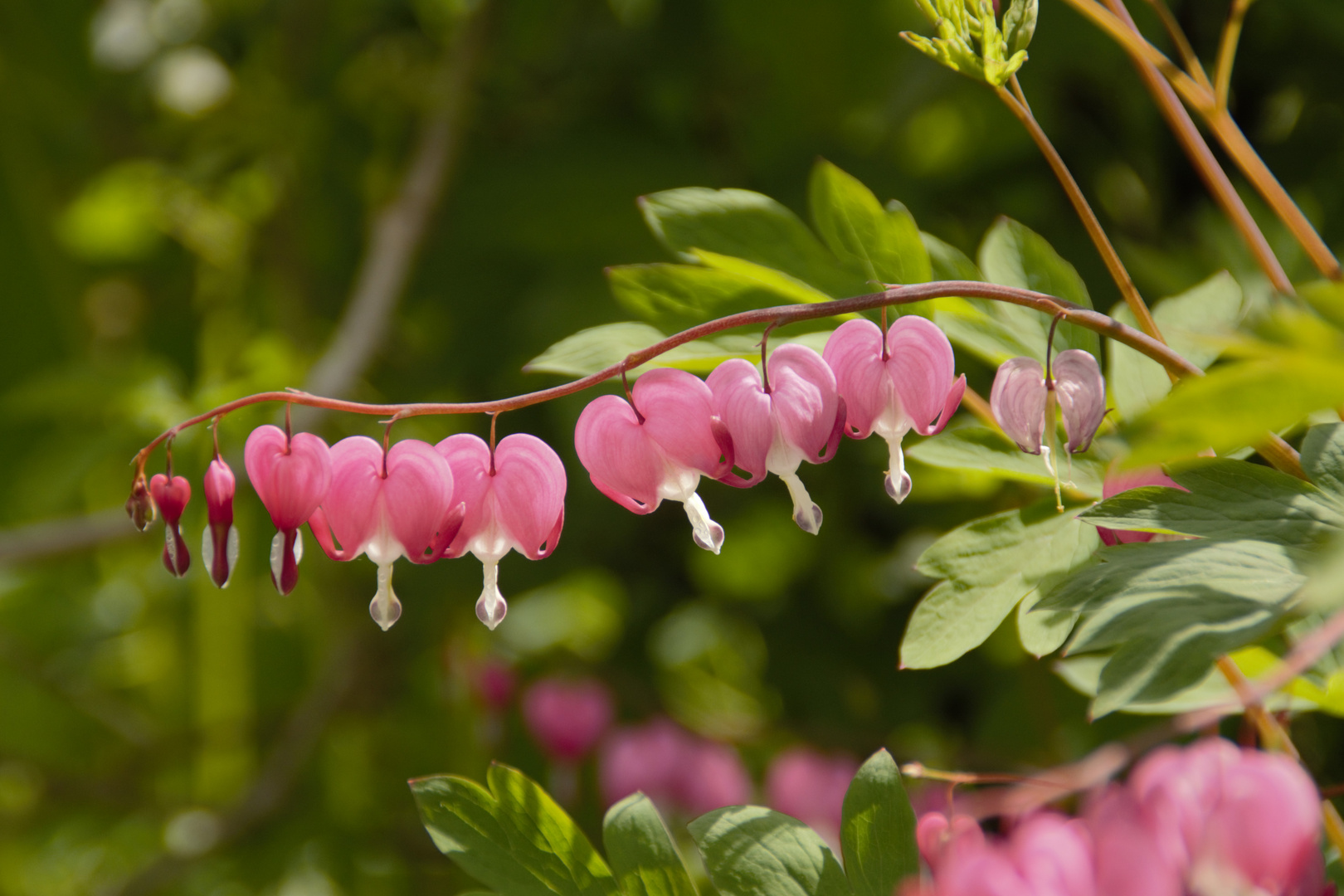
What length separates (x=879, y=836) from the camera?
0.44 m

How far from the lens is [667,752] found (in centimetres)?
124

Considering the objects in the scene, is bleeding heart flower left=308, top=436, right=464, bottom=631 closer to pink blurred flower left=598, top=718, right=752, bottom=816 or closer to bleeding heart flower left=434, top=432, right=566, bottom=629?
bleeding heart flower left=434, top=432, right=566, bottom=629

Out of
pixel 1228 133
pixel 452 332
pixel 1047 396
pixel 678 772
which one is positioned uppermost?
pixel 1228 133

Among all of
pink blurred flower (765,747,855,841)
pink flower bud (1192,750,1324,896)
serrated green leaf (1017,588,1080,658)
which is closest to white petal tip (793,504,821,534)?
serrated green leaf (1017,588,1080,658)

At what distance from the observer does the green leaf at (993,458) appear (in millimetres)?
516

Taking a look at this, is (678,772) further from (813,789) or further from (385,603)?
(385,603)

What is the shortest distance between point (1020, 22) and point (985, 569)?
255 mm

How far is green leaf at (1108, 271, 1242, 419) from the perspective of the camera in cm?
55

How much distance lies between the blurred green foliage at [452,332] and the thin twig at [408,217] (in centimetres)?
4

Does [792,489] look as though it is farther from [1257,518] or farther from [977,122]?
[977,122]

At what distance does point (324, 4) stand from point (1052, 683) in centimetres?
144

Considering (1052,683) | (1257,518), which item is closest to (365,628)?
(1052,683)

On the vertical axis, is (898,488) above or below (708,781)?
above

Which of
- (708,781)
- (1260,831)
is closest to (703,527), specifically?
(1260,831)
